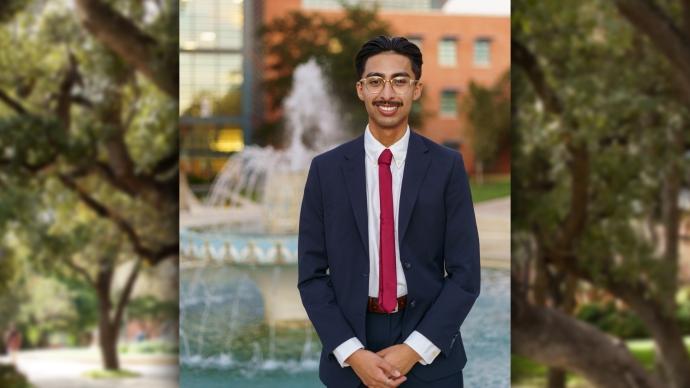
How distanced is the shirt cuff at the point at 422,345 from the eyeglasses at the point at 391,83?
47cm

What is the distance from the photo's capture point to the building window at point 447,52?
11.1 ft

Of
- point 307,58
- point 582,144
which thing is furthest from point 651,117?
point 307,58

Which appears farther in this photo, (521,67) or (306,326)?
(521,67)

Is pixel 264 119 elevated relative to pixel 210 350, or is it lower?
elevated

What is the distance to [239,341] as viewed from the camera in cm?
346

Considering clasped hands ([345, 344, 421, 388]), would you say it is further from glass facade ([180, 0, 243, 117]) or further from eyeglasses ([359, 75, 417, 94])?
glass facade ([180, 0, 243, 117])

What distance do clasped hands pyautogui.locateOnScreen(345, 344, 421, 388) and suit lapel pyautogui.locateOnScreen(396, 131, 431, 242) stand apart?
0.22m

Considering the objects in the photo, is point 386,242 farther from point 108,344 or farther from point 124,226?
point 108,344

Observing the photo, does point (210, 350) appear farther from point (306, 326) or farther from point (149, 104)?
point (149, 104)

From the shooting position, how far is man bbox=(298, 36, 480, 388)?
1567mm

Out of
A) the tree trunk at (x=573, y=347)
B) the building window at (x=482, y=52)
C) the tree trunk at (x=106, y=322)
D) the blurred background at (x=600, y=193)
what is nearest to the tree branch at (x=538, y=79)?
the blurred background at (x=600, y=193)

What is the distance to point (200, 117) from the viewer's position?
3.40 meters

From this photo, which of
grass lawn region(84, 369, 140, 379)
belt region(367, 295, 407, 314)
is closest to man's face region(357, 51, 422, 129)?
belt region(367, 295, 407, 314)

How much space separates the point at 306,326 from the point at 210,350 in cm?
43
